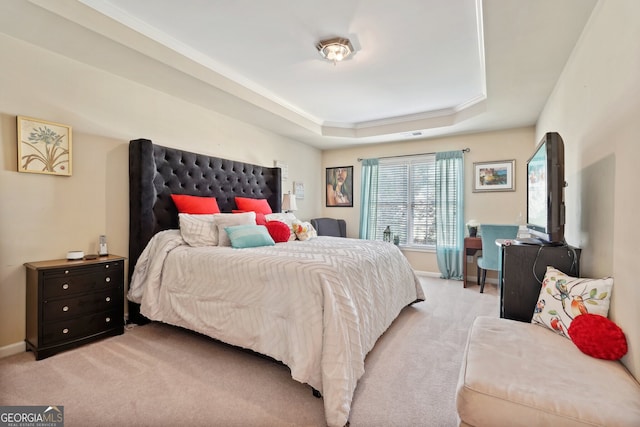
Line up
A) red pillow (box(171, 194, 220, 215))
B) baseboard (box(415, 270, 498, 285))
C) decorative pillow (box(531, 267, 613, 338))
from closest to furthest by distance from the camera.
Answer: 1. decorative pillow (box(531, 267, 613, 338))
2. red pillow (box(171, 194, 220, 215))
3. baseboard (box(415, 270, 498, 285))

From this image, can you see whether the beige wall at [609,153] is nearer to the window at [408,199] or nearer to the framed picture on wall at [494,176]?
the framed picture on wall at [494,176]

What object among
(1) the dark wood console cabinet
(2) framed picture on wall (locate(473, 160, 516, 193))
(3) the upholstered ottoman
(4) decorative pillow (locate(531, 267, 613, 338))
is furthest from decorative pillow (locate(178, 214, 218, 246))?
(2) framed picture on wall (locate(473, 160, 516, 193))

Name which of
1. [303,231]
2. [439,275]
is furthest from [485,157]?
[303,231]

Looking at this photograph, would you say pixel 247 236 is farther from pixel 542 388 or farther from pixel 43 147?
pixel 542 388

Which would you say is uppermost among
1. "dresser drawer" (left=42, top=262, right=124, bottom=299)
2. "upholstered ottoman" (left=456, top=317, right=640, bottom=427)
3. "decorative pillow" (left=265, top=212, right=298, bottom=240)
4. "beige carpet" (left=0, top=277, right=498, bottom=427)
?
"decorative pillow" (left=265, top=212, right=298, bottom=240)

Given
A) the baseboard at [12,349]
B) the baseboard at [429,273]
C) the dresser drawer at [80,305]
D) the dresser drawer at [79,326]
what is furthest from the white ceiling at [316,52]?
the baseboard at [429,273]

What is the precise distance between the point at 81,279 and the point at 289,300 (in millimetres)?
1762

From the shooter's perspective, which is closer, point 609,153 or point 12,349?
point 609,153

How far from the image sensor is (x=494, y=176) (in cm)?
463

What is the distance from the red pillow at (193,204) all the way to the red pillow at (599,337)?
320 centimetres

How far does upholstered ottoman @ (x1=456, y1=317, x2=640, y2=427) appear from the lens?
101cm

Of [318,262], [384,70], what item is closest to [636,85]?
[318,262]

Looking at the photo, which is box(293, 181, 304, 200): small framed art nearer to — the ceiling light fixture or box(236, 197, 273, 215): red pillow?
box(236, 197, 273, 215): red pillow

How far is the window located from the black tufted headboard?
263 cm
